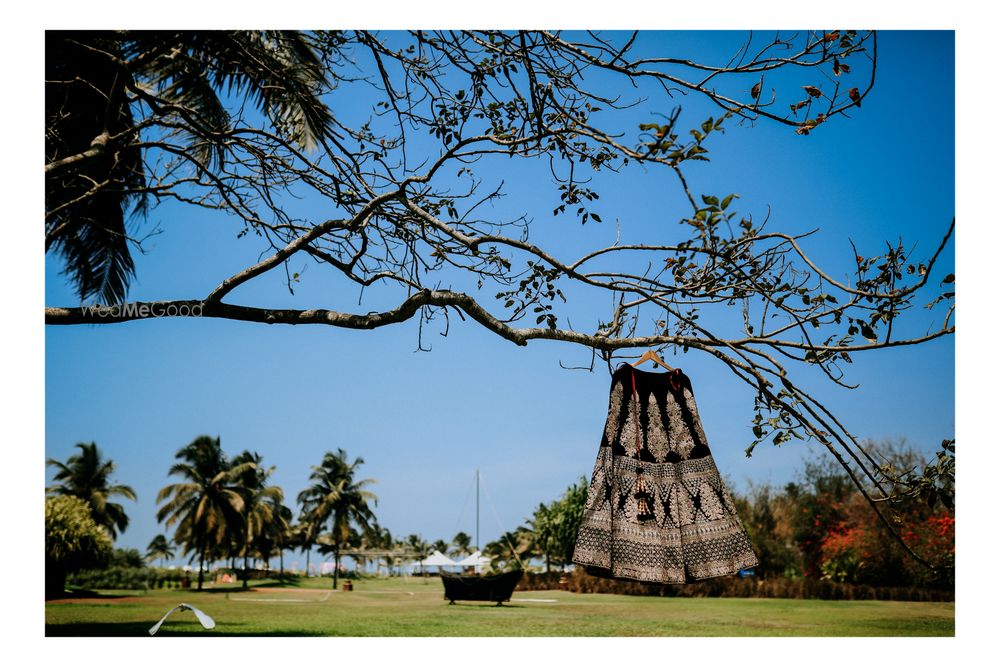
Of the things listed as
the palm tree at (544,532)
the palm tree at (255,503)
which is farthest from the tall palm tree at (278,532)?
the palm tree at (544,532)

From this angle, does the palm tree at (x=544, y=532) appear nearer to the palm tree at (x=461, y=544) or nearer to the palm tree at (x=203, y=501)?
the palm tree at (x=203, y=501)

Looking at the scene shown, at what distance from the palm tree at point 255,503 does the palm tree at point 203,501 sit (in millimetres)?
294

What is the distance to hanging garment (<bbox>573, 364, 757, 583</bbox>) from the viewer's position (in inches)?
86.1

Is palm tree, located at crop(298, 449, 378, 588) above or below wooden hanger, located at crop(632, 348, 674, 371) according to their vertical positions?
below

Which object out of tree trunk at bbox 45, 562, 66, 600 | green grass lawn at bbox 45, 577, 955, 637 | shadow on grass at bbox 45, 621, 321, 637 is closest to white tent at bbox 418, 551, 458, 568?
green grass lawn at bbox 45, 577, 955, 637

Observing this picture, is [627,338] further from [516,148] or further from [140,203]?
[140,203]

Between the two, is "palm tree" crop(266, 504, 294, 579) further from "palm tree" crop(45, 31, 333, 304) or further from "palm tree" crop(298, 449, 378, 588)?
"palm tree" crop(45, 31, 333, 304)

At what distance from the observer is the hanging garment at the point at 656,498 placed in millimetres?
2188

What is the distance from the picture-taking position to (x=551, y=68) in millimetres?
2818

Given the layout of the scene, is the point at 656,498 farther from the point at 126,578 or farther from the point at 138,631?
the point at 126,578

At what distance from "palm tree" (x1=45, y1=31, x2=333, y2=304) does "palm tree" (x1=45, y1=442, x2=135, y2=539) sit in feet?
58.3
